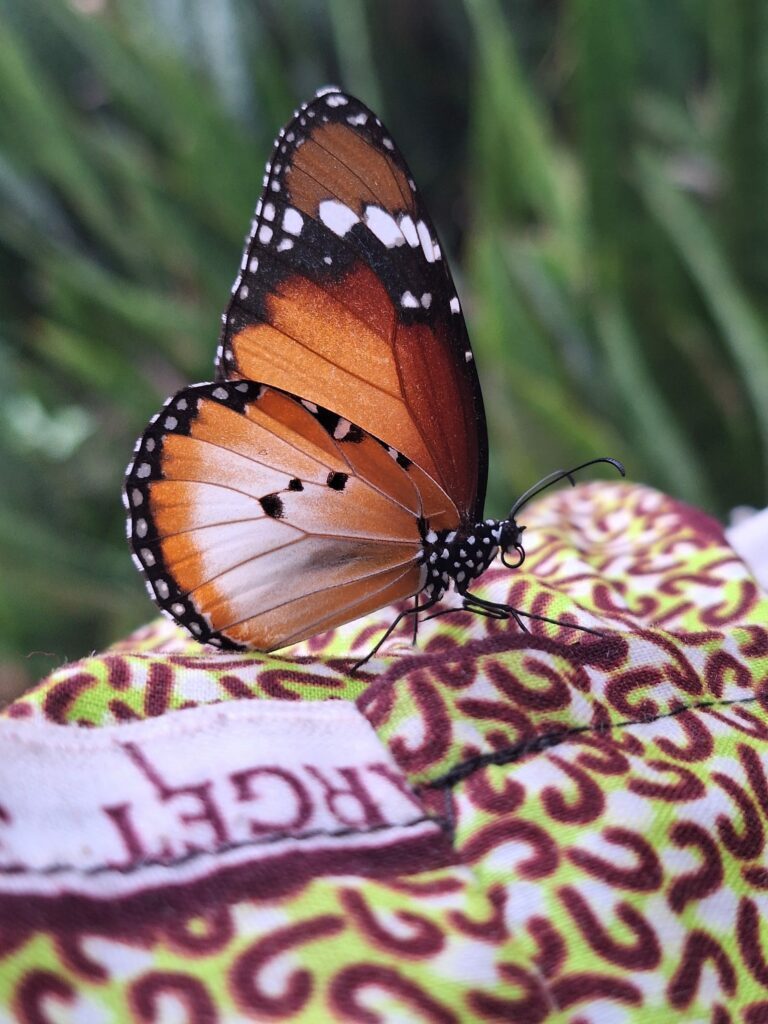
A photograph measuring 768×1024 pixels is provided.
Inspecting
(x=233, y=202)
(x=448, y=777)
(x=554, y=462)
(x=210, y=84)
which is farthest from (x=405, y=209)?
(x=210, y=84)

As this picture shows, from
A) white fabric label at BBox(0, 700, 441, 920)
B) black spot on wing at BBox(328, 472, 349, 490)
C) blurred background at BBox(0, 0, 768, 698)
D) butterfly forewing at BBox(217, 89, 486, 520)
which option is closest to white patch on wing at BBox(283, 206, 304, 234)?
butterfly forewing at BBox(217, 89, 486, 520)

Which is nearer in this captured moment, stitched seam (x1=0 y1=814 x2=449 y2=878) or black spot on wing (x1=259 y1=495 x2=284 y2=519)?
stitched seam (x1=0 y1=814 x2=449 y2=878)

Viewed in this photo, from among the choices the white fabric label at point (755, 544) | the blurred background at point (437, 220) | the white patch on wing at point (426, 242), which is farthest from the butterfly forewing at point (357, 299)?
the blurred background at point (437, 220)

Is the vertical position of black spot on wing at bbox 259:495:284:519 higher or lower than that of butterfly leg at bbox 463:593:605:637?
higher

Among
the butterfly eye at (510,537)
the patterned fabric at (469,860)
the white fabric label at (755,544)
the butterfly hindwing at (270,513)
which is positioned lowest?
the patterned fabric at (469,860)

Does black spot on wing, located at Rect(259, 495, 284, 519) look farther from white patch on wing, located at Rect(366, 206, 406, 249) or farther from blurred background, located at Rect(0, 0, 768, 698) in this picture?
blurred background, located at Rect(0, 0, 768, 698)

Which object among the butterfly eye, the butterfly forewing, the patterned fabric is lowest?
the patterned fabric

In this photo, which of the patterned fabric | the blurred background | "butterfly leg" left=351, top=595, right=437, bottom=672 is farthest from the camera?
the blurred background

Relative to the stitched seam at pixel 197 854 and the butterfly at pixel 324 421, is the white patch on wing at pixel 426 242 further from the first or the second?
the stitched seam at pixel 197 854
